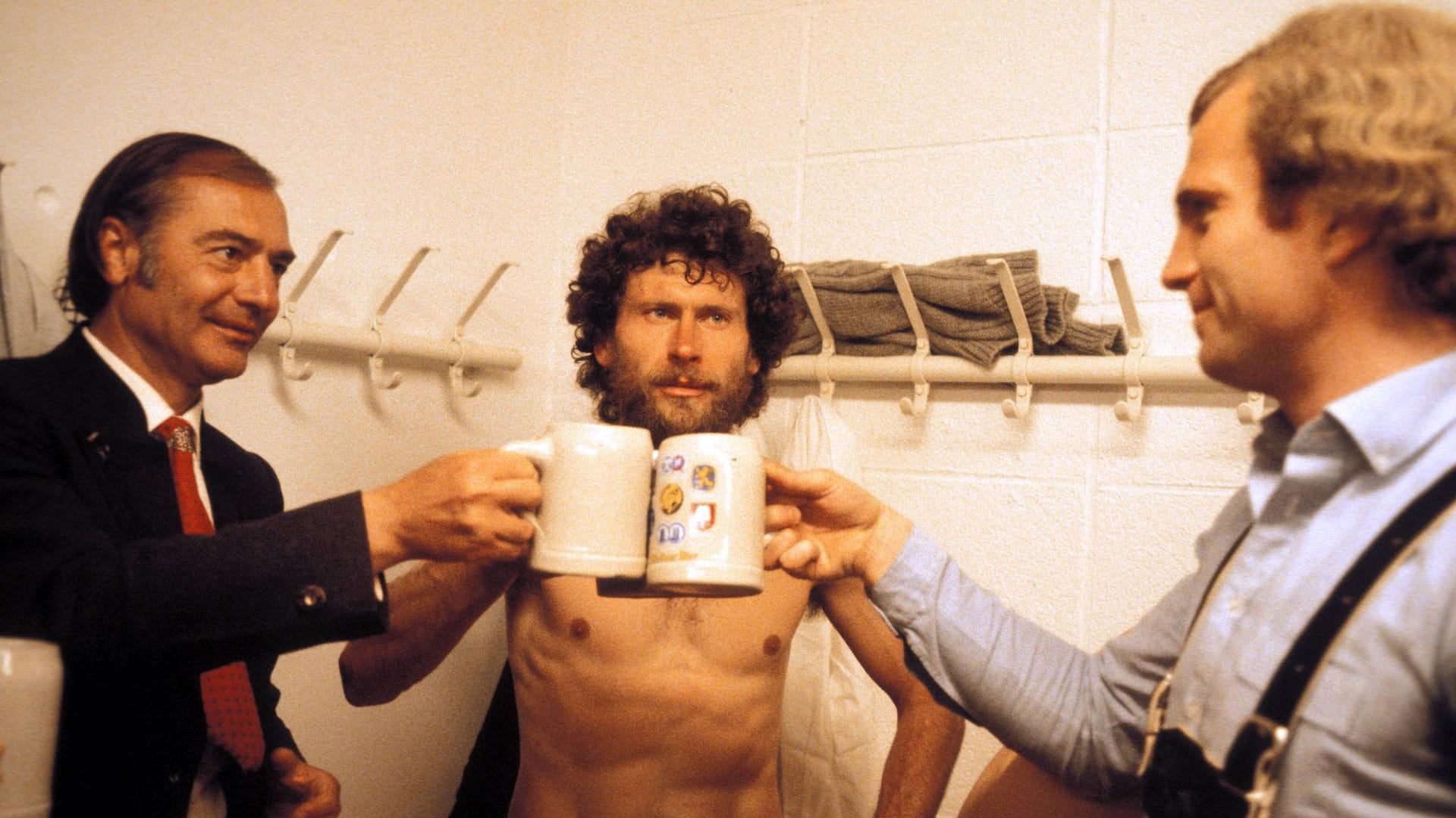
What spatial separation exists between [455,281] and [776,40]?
2.60ft

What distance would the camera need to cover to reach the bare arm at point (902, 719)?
1489mm

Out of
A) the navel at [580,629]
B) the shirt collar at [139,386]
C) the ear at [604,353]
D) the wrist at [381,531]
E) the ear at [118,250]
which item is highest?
the ear at [118,250]

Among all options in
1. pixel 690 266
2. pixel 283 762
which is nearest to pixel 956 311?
pixel 690 266

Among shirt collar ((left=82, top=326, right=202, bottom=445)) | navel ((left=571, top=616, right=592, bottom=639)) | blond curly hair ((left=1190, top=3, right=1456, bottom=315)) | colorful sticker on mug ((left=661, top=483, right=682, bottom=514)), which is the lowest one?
navel ((left=571, top=616, right=592, bottom=639))

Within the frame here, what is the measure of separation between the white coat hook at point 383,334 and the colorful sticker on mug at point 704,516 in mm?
927

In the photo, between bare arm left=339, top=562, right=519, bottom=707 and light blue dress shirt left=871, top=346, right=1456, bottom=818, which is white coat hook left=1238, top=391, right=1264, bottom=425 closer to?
light blue dress shirt left=871, top=346, right=1456, bottom=818

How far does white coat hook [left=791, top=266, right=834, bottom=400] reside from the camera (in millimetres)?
1812

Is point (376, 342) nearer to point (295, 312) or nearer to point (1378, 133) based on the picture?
point (295, 312)

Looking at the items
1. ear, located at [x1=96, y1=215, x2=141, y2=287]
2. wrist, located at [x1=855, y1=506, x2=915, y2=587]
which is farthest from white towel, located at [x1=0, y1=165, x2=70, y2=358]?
wrist, located at [x1=855, y1=506, x2=915, y2=587]

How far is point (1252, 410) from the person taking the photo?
1527 millimetres

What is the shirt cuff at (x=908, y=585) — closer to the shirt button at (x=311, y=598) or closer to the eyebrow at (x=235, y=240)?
the shirt button at (x=311, y=598)

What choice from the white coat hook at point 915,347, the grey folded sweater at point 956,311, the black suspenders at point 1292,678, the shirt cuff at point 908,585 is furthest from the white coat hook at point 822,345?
the black suspenders at point 1292,678

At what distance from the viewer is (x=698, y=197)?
5.85ft

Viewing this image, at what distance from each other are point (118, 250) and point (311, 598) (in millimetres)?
472
